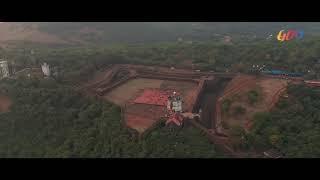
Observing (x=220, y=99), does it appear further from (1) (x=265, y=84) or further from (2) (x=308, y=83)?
(2) (x=308, y=83)

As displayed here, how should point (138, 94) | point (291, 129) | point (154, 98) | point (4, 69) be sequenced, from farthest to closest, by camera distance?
point (4, 69), point (138, 94), point (154, 98), point (291, 129)

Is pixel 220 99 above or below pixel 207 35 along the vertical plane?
below

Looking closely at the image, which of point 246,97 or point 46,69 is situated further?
point 46,69

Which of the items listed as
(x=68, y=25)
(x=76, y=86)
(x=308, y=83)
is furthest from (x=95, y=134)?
(x=68, y=25)

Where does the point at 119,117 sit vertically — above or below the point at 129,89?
below

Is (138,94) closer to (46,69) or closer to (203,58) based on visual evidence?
(46,69)

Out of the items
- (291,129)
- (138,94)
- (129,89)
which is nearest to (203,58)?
(129,89)
